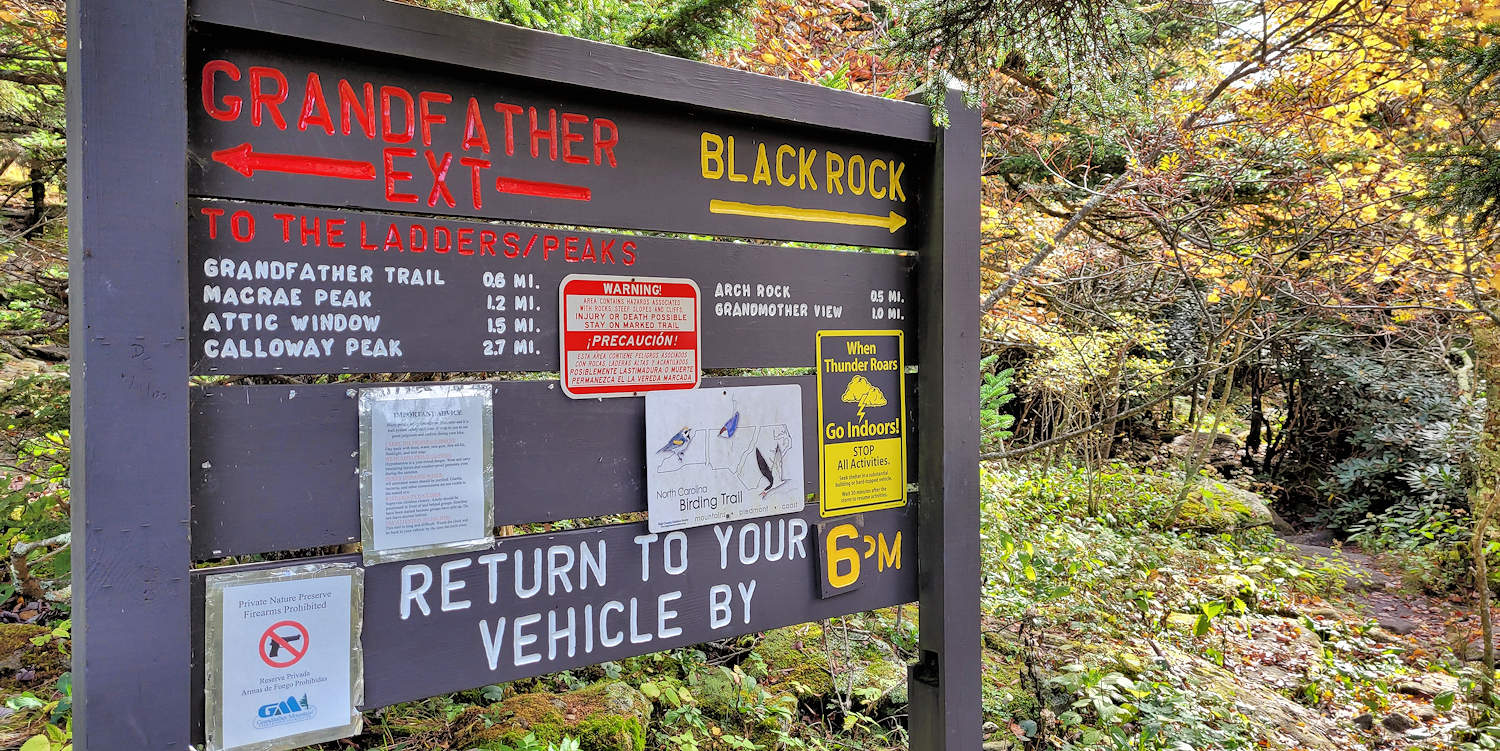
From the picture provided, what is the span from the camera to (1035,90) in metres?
4.34

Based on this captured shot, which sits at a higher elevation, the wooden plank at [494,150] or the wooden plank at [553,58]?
the wooden plank at [553,58]

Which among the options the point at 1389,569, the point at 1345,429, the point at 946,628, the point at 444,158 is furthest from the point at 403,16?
the point at 1345,429

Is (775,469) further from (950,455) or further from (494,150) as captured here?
(494,150)

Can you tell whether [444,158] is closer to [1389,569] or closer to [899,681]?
[899,681]

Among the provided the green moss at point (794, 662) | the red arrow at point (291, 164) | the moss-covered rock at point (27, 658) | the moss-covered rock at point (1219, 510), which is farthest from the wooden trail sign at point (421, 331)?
the moss-covered rock at point (1219, 510)

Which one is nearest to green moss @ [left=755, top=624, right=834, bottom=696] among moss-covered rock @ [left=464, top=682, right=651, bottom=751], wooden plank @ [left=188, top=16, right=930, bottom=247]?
moss-covered rock @ [left=464, top=682, right=651, bottom=751]

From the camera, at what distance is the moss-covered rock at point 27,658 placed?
2.59 m

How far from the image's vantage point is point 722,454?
1871 mm

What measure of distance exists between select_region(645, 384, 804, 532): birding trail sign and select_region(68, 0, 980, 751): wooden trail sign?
2 cm

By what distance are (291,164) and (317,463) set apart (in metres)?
0.55

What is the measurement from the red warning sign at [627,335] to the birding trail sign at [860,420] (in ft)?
1.27

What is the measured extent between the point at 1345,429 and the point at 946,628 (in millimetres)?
11434

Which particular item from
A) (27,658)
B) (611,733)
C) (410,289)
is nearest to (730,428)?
(410,289)

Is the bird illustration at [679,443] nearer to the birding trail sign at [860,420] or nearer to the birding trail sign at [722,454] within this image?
the birding trail sign at [722,454]
